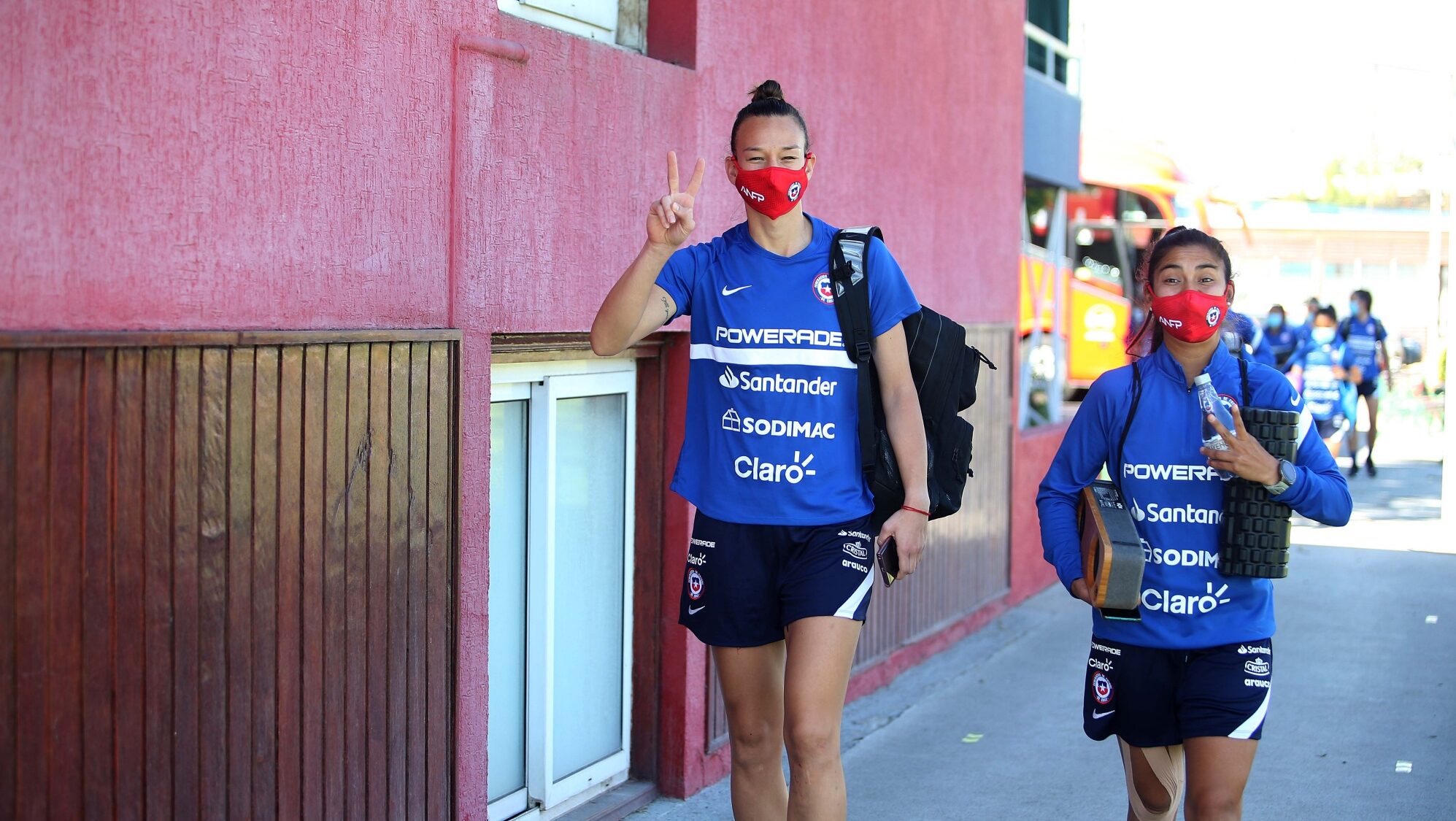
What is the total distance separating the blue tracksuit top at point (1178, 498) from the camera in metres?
3.54

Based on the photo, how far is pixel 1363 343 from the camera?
Result: 16312 mm

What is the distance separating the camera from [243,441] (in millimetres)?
3271

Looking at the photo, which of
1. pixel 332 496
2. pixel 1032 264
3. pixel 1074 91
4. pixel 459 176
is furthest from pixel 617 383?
pixel 1032 264

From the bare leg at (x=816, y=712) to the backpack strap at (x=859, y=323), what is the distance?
42 cm

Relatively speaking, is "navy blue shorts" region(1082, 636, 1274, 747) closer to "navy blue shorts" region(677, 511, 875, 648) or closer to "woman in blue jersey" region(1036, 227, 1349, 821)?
"woman in blue jersey" region(1036, 227, 1349, 821)

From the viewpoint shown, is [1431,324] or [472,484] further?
[1431,324]

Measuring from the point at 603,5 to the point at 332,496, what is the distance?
86.3 inches

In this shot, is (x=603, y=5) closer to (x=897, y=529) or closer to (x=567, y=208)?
(x=567, y=208)

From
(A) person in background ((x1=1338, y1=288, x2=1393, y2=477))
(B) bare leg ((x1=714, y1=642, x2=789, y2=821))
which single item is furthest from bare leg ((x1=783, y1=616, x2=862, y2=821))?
(A) person in background ((x1=1338, y1=288, x2=1393, y2=477))

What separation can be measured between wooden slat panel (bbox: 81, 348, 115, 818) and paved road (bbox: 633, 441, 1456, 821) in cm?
239

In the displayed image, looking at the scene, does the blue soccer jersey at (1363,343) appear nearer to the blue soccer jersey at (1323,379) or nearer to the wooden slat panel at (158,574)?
the blue soccer jersey at (1323,379)

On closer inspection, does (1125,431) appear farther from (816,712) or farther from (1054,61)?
(1054,61)

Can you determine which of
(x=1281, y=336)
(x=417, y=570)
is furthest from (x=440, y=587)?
(x=1281, y=336)

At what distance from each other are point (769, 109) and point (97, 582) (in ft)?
6.08
